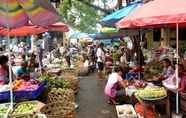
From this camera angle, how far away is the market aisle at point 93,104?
1095 cm

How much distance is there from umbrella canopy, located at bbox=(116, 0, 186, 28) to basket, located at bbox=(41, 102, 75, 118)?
2.19 meters

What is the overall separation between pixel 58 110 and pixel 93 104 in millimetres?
4298

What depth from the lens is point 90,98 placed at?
45.4ft

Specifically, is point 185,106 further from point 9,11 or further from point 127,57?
point 127,57

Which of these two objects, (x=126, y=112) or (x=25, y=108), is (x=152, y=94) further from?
(x=25, y=108)

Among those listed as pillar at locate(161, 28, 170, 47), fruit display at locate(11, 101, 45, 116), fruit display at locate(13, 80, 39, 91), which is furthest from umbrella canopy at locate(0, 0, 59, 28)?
pillar at locate(161, 28, 170, 47)

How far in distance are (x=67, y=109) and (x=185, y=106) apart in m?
2.57

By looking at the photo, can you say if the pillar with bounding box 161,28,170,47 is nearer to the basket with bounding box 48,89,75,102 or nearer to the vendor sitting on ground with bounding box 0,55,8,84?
the basket with bounding box 48,89,75,102

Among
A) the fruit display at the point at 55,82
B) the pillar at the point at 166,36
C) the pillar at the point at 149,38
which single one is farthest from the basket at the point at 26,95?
the pillar at the point at 149,38

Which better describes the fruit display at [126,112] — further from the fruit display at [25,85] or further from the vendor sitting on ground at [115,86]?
the fruit display at [25,85]

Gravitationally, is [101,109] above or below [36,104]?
below

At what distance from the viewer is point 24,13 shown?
6668 millimetres

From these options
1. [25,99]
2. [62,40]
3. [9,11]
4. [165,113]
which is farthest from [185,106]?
[62,40]

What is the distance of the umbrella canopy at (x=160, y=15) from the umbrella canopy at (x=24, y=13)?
2084 mm
